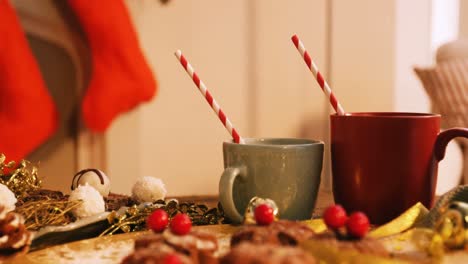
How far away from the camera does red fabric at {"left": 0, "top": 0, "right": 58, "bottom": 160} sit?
1370 mm

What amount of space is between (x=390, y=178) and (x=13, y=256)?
1.10ft

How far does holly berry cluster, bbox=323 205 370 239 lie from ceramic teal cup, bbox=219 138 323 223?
0.14 metres

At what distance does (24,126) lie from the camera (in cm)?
140

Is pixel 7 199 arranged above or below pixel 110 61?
below

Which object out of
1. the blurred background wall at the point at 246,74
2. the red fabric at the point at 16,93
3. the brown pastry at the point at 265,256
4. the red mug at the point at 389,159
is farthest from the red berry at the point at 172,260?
the blurred background wall at the point at 246,74

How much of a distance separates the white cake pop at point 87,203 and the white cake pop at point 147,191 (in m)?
0.08

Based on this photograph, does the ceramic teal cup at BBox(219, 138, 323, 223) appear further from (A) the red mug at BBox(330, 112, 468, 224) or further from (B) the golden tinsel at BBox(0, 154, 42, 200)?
(B) the golden tinsel at BBox(0, 154, 42, 200)

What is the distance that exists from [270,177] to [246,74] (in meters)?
1.33

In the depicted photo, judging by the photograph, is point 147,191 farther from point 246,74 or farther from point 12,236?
point 246,74

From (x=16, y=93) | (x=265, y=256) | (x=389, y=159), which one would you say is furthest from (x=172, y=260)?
(x=16, y=93)

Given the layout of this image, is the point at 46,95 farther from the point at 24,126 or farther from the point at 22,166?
the point at 22,166

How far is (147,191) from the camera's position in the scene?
63 cm

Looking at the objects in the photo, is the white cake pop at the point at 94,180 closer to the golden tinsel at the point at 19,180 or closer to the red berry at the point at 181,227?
the golden tinsel at the point at 19,180

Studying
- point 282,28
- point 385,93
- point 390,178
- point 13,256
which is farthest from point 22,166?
Result: point 385,93
